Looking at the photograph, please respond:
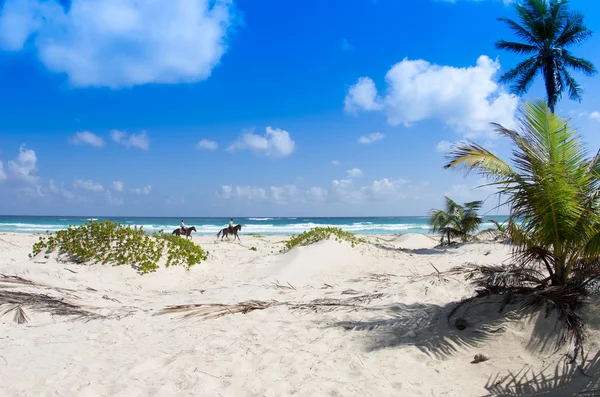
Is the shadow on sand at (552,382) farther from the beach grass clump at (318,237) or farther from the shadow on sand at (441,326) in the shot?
the beach grass clump at (318,237)

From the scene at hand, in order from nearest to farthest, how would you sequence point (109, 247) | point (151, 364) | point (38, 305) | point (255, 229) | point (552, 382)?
point (552, 382) < point (151, 364) < point (38, 305) < point (109, 247) < point (255, 229)

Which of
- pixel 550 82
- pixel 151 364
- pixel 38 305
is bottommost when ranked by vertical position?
pixel 151 364

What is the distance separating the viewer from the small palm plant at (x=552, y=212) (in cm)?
427

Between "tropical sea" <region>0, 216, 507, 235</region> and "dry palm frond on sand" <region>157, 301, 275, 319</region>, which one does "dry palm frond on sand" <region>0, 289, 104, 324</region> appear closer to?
"dry palm frond on sand" <region>157, 301, 275, 319</region>

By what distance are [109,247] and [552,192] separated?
31.2 ft

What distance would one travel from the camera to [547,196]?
4.43 metres

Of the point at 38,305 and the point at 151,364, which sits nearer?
the point at 151,364

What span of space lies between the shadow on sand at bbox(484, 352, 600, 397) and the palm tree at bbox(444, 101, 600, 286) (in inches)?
47.8

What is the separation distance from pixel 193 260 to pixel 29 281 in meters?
4.16

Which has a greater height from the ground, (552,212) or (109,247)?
(552,212)

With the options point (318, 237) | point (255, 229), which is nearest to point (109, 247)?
point (318, 237)

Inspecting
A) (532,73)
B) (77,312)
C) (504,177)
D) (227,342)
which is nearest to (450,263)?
(504,177)

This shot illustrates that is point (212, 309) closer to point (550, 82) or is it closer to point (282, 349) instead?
point (282, 349)

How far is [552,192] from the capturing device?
4402 mm
